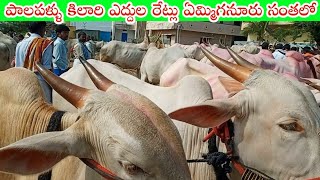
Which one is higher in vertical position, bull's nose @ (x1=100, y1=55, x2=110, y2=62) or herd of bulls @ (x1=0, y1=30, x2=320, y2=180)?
herd of bulls @ (x1=0, y1=30, x2=320, y2=180)

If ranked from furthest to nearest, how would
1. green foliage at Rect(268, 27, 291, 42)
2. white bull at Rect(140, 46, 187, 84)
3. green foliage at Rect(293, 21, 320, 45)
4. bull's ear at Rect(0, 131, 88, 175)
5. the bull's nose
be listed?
green foliage at Rect(268, 27, 291, 42), green foliage at Rect(293, 21, 320, 45), the bull's nose, white bull at Rect(140, 46, 187, 84), bull's ear at Rect(0, 131, 88, 175)

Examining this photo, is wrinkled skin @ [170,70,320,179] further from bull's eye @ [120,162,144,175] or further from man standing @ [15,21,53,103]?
man standing @ [15,21,53,103]

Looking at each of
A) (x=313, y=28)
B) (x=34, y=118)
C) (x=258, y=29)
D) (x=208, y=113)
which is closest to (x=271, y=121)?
(x=208, y=113)

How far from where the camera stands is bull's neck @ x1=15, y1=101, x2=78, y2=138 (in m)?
2.68

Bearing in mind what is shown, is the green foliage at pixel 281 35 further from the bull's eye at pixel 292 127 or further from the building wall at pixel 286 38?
the bull's eye at pixel 292 127

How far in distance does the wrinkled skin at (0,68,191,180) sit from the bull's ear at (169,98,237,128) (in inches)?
31.4

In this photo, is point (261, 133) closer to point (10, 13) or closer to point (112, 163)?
point (112, 163)

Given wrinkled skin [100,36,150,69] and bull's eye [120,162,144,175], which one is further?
wrinkled skin [100,36,150,69]

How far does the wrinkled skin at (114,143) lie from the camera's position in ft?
6.45

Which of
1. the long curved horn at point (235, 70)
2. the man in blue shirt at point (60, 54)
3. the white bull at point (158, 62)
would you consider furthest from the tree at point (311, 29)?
the long curved horn at point (235, 70)

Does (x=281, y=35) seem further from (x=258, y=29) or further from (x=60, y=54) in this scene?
(x=60, y=54)

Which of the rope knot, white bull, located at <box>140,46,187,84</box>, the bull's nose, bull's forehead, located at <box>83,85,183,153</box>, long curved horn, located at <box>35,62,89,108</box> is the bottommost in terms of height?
the bull's nose

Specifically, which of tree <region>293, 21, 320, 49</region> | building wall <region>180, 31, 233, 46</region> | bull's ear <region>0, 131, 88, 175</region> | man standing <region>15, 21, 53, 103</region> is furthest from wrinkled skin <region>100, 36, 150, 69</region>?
building wall <region>180, 31, 233, 46</region>

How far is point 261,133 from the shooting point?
297cm
